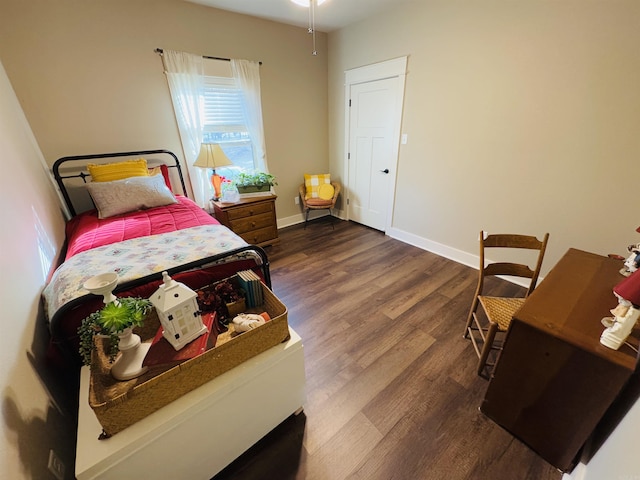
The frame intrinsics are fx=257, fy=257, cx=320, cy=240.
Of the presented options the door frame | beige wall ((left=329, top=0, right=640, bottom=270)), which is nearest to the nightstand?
the door frame

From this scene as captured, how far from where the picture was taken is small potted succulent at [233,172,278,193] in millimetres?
3020

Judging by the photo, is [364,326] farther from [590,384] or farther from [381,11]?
[381,11]

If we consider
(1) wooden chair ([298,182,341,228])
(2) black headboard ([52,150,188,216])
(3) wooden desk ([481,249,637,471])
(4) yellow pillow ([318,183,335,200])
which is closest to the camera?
(3) wooden desk ([481,249,637,471])

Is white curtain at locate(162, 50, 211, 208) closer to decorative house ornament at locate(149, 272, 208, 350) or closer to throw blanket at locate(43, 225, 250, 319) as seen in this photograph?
throw blanket at locate(43, 225, 250, 319)

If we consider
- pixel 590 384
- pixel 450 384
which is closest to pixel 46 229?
pixel 450 384

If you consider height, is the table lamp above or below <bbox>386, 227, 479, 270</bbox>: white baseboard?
above

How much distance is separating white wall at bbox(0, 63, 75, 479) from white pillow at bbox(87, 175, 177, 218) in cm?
35

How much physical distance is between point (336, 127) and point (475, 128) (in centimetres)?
196

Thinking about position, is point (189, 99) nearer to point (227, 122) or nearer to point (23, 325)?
point (227, 122)

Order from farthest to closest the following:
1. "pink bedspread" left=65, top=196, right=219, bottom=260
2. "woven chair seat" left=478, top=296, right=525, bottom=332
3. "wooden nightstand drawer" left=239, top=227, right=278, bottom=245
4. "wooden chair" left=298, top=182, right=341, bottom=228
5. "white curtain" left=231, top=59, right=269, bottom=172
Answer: "wooden chair" left=298, top=182, right=341, bottom=228 → "wooden nightstand drawer" left=239, top=227, right=278, bottom=245 → "white curtain" left=231, top=59, right=269, bottom=172 → "pink bedspread" left=65, top=196, right=219, bottom=260 → "woven chair seat" left=478, top=296, right=525, bottom=332

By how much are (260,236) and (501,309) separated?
2.48 metres

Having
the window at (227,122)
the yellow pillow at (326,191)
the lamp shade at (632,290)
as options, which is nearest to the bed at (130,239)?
the window at (227,122)

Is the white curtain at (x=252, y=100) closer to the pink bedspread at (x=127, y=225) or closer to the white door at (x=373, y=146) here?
the white door at (x=373, y=146)

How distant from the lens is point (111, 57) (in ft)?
7.61
